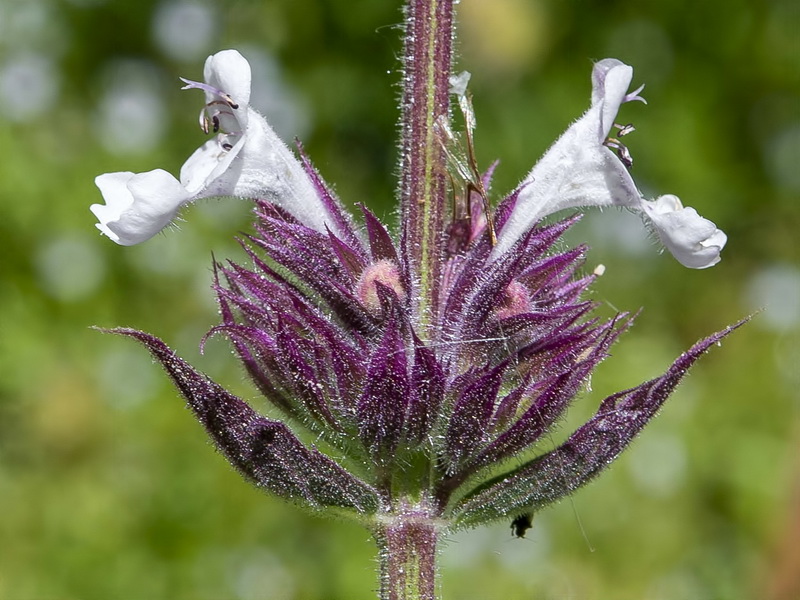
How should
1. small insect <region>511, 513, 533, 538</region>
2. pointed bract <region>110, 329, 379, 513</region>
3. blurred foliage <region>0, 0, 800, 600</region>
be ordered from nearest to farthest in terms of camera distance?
pointed bract <region>110, 329, 379, 513</region>, small insect <region>511, 513, 533, 538</region>, blurred foliage <region>0, 0, 800, 600</region>

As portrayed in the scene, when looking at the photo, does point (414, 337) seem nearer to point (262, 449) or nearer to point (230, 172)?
point (262, 449)

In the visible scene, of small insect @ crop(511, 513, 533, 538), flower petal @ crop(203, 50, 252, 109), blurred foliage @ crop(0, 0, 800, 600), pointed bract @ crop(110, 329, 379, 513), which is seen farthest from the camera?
blurred foliage @ crop(0, 0, 800, 600)

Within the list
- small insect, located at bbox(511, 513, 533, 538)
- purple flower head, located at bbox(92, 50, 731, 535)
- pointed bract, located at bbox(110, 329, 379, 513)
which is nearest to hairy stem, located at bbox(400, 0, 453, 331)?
purple flower head, located at bbox(92, 50, 731, 535)

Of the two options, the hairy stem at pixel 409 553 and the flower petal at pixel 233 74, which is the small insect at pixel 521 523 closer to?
the hairy stem at pixel 409 553

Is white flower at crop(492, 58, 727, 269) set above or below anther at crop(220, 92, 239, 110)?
below

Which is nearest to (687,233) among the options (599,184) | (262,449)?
(599,184)

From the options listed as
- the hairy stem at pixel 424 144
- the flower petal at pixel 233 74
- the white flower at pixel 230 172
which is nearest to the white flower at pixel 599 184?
the hairy stem at pixel 424 144

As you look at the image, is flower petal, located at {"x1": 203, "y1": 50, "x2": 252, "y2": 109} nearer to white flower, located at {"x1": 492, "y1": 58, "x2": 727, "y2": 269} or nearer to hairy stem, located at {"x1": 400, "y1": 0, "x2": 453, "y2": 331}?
hairy stem, located at {"x1": 400, "y1": 0, "x2": 453, "y2": 331}
